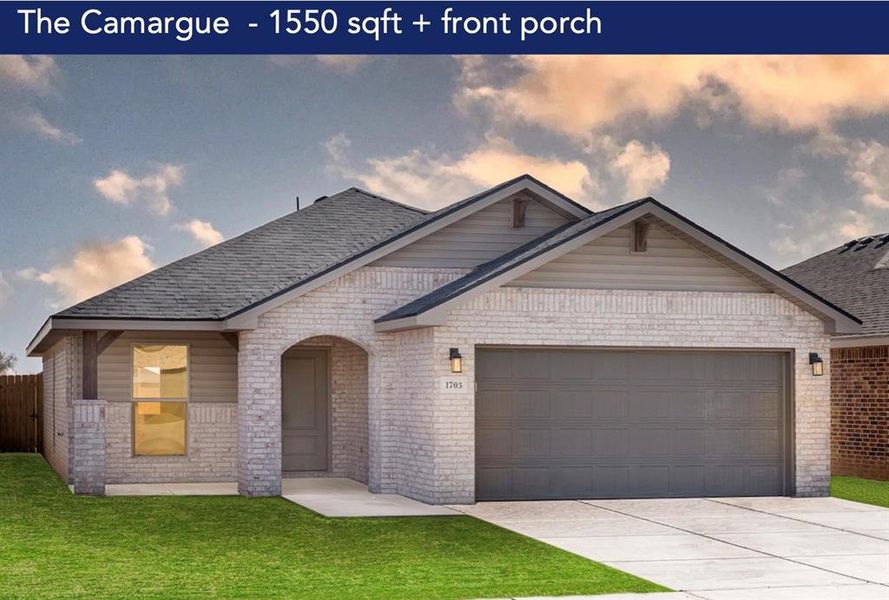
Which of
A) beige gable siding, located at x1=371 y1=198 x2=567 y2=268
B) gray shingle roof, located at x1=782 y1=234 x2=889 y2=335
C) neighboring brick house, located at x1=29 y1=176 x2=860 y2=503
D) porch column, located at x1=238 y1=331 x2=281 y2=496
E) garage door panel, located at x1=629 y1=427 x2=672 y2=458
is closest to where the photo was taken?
neighboring brick house, located at x1=29 y1=176 x2=860 y2=503

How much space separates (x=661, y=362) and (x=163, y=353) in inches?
336

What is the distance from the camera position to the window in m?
23.3

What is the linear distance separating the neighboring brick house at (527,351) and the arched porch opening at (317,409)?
1533 mm

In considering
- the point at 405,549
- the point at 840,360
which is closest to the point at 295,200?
the point at 840,360

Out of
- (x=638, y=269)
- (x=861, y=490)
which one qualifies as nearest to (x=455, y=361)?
(x=638, y=269)

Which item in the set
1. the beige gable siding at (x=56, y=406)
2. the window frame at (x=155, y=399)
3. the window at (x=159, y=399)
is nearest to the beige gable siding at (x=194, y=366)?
the window frame at (x=155, y=399)

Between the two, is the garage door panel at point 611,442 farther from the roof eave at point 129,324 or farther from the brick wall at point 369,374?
the roof eave at point 129,324

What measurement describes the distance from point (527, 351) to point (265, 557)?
23.0 feet

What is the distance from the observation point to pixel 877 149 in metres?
41.6

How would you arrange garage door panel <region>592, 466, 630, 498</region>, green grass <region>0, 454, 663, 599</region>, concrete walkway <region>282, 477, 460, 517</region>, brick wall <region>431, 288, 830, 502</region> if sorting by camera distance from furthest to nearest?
garage door panel <region>592, 466, 630, 498</region> < brick wall <region>431, 288, 830, 502</region> < concrete walkway <region>282, 477, 460, 517</region> < green grass <region>0, 454, 663, 599</region>

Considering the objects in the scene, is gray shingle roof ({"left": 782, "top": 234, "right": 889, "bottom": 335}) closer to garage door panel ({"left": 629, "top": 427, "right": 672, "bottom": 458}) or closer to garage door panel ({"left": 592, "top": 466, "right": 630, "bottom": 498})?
garage door panel ({"left": 629, "top": 427, "right": 672, "bottom": 458})

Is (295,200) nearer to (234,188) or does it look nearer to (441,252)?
(441,252)

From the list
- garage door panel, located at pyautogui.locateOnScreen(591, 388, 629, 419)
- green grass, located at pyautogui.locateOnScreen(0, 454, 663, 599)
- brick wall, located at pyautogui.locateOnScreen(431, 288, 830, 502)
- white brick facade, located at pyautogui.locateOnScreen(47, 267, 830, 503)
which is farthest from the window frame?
garage door panel, located at pyautogui.locateOnScreen(591, 388, 629, 419)

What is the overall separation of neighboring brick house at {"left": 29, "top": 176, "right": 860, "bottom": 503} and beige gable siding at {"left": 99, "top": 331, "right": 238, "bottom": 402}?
2.0 inches
